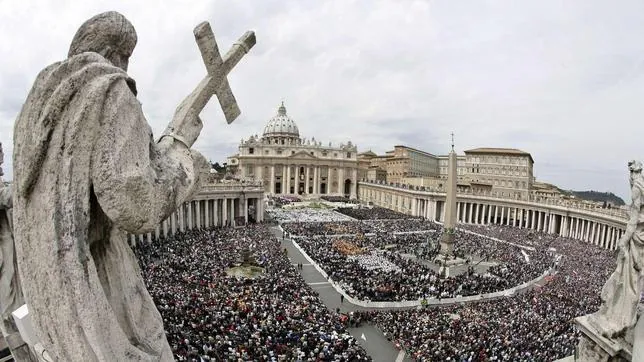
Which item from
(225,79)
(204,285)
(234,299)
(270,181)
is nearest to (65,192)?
(225,79)

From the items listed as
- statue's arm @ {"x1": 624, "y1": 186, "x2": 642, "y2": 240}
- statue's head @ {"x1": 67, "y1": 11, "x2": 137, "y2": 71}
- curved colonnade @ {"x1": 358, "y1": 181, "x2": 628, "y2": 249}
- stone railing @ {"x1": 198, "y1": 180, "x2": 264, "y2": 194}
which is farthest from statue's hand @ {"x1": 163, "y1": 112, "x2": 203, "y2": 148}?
curved colonnade @ {"x1": 358, "y1": 181, "x2": 628, "y2": 249}

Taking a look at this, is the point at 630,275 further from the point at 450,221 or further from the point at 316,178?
the point at 316,178

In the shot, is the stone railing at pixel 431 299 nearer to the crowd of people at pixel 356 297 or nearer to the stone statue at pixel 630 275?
the crowd of people at pixel 356 297

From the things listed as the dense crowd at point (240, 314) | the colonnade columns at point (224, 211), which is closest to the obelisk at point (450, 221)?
the dense crowd at point (240, 314)

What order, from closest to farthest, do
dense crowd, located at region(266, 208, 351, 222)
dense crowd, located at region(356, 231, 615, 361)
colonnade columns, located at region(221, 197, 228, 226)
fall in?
dense crowd, located at region(356, 231, 615, 361), colonnade columns, located at region(221, 197, 228, 226), dense crowd, located at region(266, 208, 351, 222)

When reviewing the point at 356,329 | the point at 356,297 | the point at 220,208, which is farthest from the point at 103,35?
the point at 220,208

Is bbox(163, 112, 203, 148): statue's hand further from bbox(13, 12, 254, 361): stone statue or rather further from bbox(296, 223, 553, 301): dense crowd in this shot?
bbox(296, 223, 553, 301): dense crowd
